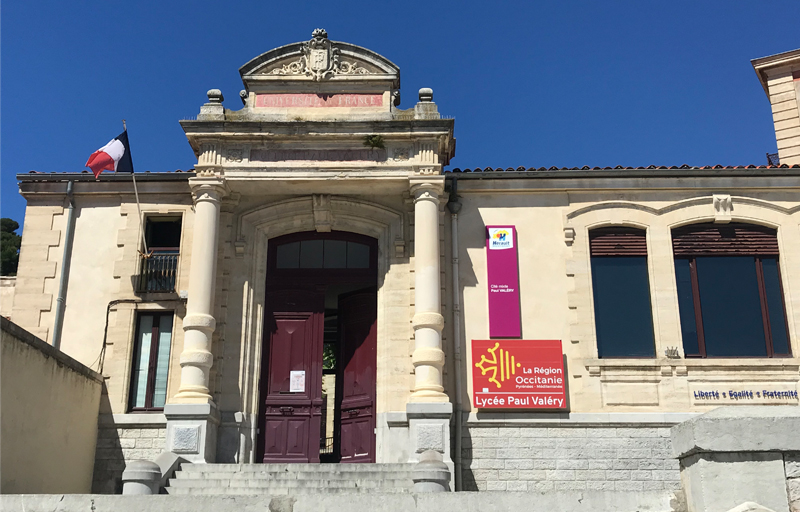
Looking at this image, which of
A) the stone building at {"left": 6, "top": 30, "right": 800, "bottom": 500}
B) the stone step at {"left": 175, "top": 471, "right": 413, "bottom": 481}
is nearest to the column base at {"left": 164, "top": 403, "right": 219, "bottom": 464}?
the stone building at {"left": 6, "top": 30, "right": 800, "bottom": 500}

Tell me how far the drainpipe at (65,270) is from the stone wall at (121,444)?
190 centimetres

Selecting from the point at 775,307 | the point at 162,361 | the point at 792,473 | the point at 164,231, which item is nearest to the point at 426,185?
the point at 164,231

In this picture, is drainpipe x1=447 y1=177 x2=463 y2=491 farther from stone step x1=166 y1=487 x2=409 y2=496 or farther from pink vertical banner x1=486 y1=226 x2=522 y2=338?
stone step x1=166 y1=487 x2=409 y2=496

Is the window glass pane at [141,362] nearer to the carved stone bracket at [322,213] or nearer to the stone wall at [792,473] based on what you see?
the carved stone bracket at [322,213]

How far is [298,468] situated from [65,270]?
6500 millimetres

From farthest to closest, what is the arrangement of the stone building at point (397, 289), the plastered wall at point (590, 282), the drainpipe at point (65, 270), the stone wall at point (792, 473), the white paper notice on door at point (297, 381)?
the drainpipe at point (65, 270)
the white paper notice on door at point (297, 381)
the plastered wall at point (590, 282)
the stone building at point (397, 289)
the stone wall at point (792, 473)

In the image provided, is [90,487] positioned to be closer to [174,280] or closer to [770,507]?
[174,280]

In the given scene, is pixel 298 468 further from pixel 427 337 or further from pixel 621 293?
pixel 621 293

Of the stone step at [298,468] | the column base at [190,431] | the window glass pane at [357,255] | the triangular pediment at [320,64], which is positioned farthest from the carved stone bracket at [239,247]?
the stone step at [298,468]

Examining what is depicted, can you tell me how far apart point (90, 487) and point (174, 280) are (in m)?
3.86

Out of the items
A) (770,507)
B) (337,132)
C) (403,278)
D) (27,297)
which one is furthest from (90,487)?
(770,507)

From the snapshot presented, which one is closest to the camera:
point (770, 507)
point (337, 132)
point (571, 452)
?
point (770, 507)

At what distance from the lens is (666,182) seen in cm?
1490

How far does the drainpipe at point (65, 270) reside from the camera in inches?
567
